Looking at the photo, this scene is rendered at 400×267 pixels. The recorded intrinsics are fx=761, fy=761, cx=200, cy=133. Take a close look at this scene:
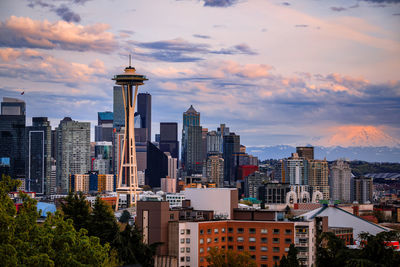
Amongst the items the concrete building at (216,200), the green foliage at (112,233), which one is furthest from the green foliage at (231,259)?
the concrete building at (216,200)

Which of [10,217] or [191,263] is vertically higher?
[10,217]

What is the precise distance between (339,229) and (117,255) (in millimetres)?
72157

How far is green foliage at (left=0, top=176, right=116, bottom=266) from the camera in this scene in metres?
35.4

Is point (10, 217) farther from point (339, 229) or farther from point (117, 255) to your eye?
point (339, 229)

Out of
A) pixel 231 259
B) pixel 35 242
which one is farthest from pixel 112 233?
pixel 35 242

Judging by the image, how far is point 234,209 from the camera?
87.8m

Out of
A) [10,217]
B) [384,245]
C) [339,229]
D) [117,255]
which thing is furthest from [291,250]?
[339,229]

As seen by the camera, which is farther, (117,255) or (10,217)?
(117,255)

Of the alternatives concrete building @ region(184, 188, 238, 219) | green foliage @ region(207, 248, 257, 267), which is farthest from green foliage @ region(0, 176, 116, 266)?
concrete building @ region(184, 188, 238, 219)

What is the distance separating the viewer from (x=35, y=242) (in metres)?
38.0

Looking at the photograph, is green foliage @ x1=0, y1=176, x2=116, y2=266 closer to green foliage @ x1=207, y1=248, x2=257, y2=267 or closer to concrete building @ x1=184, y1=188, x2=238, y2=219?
green foliage @ x1=207, y1=248, x2=257, y2=267

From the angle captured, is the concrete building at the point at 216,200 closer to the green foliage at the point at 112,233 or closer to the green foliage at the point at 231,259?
the green foliage at the point at 231,259

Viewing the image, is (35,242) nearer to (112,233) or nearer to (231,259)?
(112,233)

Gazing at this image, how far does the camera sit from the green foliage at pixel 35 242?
3537 cm
